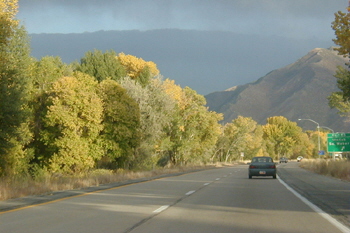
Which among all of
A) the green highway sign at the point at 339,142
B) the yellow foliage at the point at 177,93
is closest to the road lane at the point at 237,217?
the green highway sign at the point at 339,142

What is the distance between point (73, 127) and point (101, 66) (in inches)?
1033

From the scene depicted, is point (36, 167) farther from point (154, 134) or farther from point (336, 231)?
point (336, 231)

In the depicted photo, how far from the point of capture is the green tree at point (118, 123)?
4738 centimetres

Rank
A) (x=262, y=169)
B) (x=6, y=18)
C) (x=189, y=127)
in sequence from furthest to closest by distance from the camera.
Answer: (x=189, y=127)
(x=262, y=169)
(x=6, y=18)

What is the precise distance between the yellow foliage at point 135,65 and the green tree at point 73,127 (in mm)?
27105

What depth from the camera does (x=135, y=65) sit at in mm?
75812

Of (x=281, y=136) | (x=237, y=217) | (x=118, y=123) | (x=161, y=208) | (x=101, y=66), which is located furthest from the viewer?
(x=281, y=136)

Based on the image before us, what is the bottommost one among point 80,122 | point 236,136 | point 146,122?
point 80,122

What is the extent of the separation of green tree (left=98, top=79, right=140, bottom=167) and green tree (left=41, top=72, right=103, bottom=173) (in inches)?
35.9

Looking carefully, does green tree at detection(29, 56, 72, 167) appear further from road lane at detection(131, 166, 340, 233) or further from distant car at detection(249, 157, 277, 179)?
road lane at detection(131, 166, 340, 233)

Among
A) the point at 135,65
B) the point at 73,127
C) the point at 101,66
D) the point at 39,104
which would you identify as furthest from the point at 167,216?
the point at 135,65

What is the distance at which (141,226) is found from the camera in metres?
11.0

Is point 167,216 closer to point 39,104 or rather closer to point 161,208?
point 161,208

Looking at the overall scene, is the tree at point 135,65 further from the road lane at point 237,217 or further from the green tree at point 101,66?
the road lane at point 237,217
